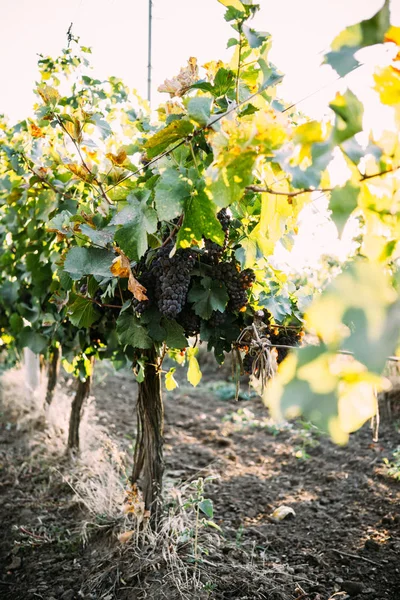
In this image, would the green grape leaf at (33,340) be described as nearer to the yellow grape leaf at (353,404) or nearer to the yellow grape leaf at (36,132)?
the yellow grape leaf at (36,132)

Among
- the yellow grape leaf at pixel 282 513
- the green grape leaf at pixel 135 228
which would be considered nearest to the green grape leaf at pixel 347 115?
the green grape leaf at pixel 135 228

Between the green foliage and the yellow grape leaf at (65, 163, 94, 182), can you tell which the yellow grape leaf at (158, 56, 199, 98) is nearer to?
the green foliage

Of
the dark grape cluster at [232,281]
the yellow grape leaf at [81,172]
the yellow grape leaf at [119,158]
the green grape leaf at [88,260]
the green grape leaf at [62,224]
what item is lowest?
the dark grape cluster at [232,281]

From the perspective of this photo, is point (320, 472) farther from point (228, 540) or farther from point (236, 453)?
point (228, 540)

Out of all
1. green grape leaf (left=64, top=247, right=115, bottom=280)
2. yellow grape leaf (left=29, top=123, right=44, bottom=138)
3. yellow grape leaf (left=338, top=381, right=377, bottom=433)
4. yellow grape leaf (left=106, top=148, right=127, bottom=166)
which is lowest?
yellow grape leaf (left=338, top=381, right=377, bottom=433)

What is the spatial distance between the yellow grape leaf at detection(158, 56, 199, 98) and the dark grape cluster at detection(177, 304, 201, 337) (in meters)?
0.63

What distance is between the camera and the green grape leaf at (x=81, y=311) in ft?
5.55

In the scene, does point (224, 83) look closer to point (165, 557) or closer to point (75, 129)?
point (75, 129)

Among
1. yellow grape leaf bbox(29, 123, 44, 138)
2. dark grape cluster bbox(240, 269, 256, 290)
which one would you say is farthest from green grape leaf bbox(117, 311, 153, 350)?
yellow grape leaf bbox(29, 123, 44, 138)

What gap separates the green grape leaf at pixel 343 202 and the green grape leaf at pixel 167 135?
0.49m

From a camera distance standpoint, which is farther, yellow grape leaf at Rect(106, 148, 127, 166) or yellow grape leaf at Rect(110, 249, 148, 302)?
yellow grape leaf at Rect(106, 148, 127, 166)

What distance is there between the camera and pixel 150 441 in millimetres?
2299

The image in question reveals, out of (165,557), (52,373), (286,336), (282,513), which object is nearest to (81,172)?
(286,336)

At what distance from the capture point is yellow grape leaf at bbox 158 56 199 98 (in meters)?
1.42
